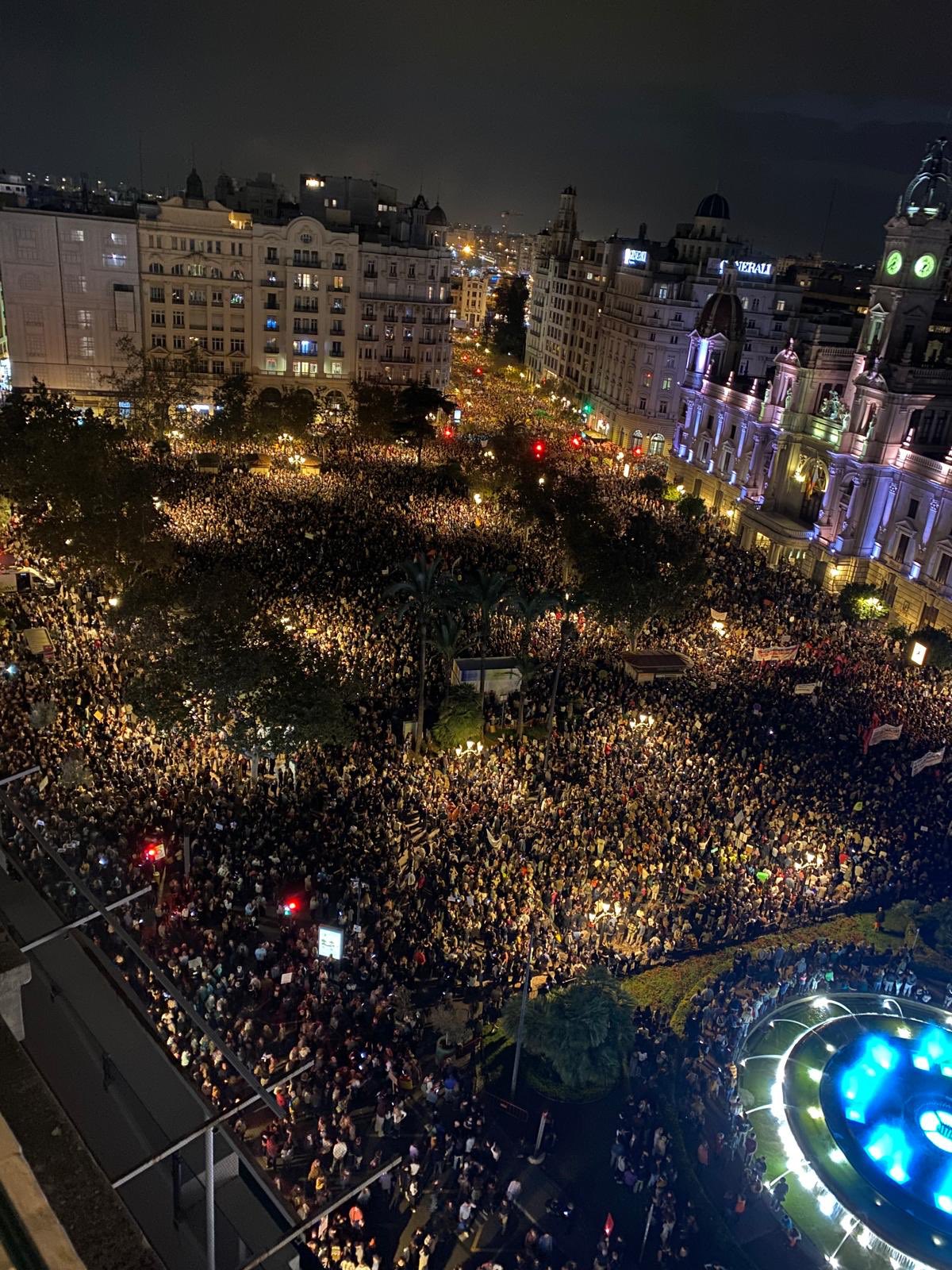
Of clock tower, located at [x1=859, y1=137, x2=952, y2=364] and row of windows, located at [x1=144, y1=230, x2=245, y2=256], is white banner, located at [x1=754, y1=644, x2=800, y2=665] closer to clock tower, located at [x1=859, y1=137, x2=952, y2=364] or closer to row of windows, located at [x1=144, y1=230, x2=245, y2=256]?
clock tower, located at [x1=859, y1=137, x2=952, y2=364]

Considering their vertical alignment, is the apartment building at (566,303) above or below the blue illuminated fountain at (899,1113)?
above

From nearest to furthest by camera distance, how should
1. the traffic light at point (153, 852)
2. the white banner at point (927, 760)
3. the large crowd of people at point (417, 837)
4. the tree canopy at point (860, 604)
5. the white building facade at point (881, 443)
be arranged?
the large crowd of people at point (417, 837), the traffic light at point (153, 852), the white banner at point (927, 760), the tree canopy at point (860, 604), the white building facade at point (881, 443)

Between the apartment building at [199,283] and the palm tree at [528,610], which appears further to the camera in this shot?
the apartment building at [199,283]

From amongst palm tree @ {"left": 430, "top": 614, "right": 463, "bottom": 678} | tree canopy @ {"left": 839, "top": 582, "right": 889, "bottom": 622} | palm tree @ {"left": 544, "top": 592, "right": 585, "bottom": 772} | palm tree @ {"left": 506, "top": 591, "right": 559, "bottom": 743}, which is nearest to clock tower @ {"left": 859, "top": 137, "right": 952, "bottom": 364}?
tree canopy @ {"left": 839, "top": 582, "right": 889, "bottom": 622}

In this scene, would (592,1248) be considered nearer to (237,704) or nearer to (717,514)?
(237,704)

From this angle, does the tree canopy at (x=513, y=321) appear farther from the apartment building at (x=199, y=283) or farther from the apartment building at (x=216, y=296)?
the apartment building at (x=199, y=283)

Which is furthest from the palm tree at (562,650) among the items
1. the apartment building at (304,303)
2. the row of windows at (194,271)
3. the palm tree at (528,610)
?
the row of windows at (194,271)
